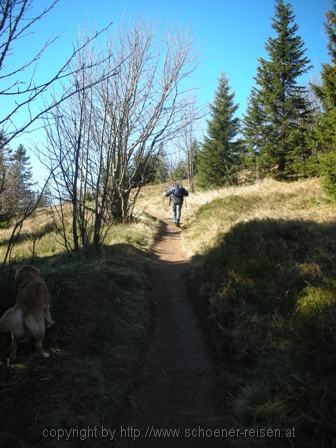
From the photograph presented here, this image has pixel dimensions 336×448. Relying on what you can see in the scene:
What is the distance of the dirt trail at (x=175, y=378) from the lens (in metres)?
3.74

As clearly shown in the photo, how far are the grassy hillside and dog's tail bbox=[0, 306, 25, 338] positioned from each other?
7.82 feet

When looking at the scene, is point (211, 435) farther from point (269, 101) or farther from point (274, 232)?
point (269, 101)

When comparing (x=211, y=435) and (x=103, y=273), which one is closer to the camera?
(x=211, y=435)

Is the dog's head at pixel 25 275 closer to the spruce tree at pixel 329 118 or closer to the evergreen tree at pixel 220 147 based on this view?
the spruce tree at pixel 329 118

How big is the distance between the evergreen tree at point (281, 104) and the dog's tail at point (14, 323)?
76.9 feet

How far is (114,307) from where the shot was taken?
6.17 metres

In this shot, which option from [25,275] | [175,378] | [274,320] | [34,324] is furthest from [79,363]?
[274,320]

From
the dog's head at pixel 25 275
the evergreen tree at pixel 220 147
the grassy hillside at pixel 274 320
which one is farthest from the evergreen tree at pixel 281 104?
the dog's head at pixel 25 275

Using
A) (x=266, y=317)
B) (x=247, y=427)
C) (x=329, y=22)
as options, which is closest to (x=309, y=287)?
(x=266, y=317)

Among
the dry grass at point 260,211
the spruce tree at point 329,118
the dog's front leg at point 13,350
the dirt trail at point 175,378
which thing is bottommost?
the dirt trail at point 175,378

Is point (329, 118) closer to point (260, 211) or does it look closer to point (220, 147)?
point (260, 211)

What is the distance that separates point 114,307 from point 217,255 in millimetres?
3069

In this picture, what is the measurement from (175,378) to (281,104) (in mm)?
24723

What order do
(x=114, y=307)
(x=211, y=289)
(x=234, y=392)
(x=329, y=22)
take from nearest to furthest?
(x=234, y=392)
(x=114, y=307)
(x=211, y=289)
(x=329, y=22)
